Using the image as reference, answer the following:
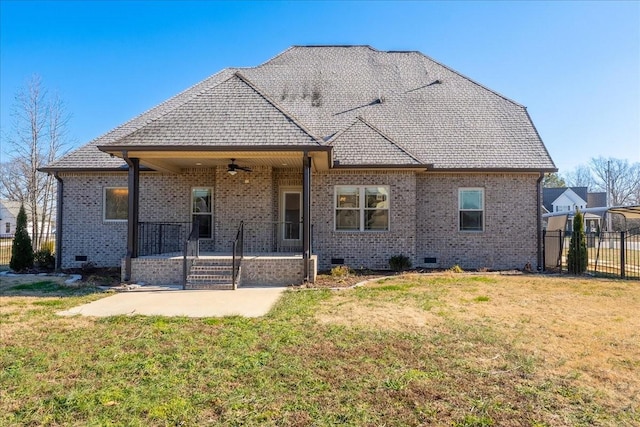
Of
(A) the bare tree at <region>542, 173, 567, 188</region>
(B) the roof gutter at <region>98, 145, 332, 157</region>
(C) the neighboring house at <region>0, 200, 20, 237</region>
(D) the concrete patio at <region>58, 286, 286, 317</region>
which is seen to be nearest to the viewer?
(D) the concrete patio at <region>58, 286, 286, 317</region>

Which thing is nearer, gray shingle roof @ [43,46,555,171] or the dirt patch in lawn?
the dirt patch in lawn

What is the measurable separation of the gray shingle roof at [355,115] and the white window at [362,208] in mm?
980

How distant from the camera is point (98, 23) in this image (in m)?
13.3

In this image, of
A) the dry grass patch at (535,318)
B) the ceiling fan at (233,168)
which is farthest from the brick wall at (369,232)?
the ceiling fan at (233,168)

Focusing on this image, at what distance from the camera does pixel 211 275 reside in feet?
31.6

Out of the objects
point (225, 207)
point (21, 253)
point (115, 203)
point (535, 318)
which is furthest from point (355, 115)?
point (21, 253)

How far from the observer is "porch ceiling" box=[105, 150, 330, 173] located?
9.54m

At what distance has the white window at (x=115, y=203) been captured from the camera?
13102mm

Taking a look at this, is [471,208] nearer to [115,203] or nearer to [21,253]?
[115,203]

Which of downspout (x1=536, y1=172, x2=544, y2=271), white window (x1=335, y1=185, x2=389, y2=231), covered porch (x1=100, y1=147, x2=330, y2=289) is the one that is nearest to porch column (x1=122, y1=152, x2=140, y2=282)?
covered porch (x1=100, y1=147, x2=330, y2=289)

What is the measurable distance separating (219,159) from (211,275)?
346cm

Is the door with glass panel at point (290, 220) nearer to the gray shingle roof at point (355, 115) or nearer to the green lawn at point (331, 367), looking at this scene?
the gray shingle roof at point (355, 115)

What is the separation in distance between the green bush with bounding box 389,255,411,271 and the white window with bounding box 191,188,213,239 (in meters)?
6.14

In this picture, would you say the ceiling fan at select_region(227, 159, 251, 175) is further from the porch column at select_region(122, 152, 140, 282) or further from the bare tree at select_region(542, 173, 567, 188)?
the bare tree at select_region(542, 173, 567, 188)
